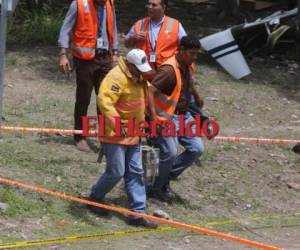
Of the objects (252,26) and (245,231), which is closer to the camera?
(245,231)

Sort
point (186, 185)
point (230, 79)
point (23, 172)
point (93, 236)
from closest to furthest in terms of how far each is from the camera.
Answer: point (93, 236) < point (23, 172) < point (186, 185) < point (230, 79)

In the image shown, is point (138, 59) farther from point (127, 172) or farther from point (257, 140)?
point (257, 140)

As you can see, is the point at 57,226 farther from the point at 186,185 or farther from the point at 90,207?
the point at 186,185

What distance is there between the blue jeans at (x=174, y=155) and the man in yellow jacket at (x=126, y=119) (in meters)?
0.46

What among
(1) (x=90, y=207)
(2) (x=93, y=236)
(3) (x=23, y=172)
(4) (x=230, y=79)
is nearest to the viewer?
(2) (x=93, y=236)

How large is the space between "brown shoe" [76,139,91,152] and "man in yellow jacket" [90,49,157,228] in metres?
1.73

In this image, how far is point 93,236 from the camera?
691cm

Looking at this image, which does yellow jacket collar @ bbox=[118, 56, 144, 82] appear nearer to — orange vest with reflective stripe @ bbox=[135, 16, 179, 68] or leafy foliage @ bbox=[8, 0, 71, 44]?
orange vest with reflective stripe @ bbox=[135, 16, 179, 68]

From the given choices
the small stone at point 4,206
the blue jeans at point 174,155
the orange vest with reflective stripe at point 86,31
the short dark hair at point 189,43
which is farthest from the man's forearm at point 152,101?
the orange vest with reflective stripe at point 86,31

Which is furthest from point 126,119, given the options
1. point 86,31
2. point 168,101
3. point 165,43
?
point 86,31

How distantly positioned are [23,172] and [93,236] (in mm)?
1517

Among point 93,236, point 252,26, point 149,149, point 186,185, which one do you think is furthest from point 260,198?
point 252,26

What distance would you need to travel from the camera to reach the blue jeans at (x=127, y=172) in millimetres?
7154

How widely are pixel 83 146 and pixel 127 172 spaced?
1.90 m
